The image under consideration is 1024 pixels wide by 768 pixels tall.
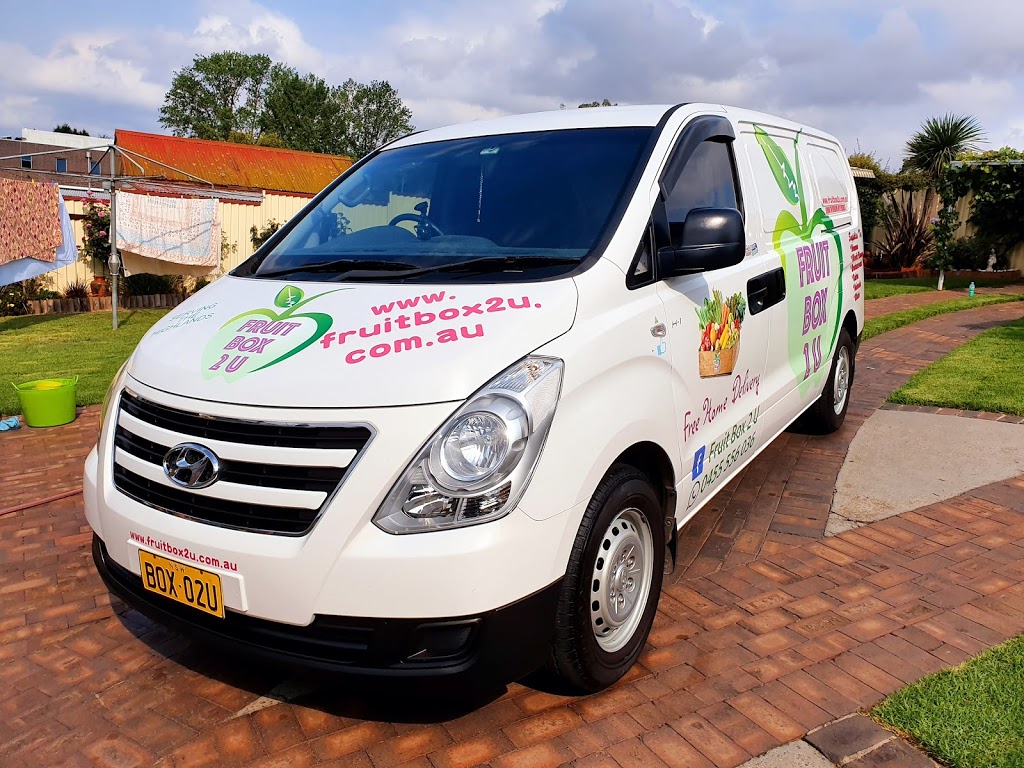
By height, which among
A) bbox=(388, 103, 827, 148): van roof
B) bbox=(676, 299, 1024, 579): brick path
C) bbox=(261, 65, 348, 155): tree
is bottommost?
bbox=(676, 299, 1024, 579): brick path

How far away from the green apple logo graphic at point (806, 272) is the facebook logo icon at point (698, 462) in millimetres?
1362

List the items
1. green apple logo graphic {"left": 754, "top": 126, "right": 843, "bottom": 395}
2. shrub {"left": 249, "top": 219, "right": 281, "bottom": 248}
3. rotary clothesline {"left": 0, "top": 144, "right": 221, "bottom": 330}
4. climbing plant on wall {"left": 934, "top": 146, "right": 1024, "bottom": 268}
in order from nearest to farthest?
green apple logo graphic {"left": 754, "top": 126, "right": 843, "bottom": 395} → rotary clothesline {"left": 0, "top": 144, "right": 221, "bottom": 330} → climbing plant on wall {"left": 934, "top": 146, "right": 1024, "bottom": 268} → shrub {"left": 249, "top": 219, "right": 281, "bottom": 248}

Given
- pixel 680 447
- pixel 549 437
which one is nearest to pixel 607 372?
pixel 549 437

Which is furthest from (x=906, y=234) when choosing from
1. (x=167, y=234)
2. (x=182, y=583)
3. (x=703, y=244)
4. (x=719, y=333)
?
(x=182, y=583)

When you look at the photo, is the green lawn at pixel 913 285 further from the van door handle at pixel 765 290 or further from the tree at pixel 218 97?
the tree at pixel 218 97

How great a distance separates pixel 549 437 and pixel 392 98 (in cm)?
7822

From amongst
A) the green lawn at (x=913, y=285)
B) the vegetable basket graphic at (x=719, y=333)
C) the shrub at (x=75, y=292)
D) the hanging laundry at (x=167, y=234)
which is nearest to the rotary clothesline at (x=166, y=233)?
the hanging laundry at (x=167, y=234)

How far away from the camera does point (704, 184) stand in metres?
3.46

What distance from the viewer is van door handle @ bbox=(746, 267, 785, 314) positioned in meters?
3.66

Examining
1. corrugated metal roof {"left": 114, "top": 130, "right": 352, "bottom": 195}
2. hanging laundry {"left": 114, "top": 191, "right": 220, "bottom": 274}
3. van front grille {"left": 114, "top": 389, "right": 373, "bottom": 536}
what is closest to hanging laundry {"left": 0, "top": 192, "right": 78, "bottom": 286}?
hanging laundry {"left": 114, "top": 191, "right": 220, "bottom": 274}

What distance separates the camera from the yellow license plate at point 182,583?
7.57 feet

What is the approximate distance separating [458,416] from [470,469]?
149 millimetres

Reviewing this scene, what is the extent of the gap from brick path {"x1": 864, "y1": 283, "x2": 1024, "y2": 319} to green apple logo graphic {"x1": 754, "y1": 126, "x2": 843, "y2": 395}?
758 cm

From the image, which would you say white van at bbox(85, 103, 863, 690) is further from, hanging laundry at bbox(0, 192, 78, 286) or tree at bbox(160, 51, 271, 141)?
tree at bbox(160, 51, 271, 141)
